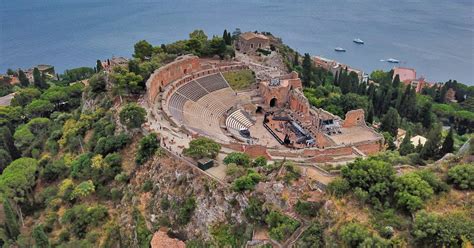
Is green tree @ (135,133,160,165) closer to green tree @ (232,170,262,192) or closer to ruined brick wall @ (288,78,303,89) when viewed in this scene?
green tree @ (232,170,262,192)

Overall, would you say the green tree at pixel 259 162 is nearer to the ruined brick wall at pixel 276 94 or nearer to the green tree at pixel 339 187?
the green tree at pixel 339 187

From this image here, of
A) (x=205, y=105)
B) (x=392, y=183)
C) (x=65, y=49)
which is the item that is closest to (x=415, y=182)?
(x=392, y=183)

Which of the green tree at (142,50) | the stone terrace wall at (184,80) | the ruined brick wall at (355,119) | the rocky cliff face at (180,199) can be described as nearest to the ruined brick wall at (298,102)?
the ruined brick wall at (355,119)

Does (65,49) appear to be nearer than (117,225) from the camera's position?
No

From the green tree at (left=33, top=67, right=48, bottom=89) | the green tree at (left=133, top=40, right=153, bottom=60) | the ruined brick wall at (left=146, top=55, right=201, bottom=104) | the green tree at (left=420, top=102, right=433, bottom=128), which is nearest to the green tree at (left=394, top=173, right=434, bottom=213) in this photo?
the ruined brick wall at (left=146, top=55, right=201, bottom=104)

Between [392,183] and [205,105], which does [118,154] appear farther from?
[392,183]

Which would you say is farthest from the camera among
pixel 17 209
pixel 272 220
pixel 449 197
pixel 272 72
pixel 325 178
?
pixel 272 72

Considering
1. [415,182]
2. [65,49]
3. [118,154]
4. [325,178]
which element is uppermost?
[415,182]
